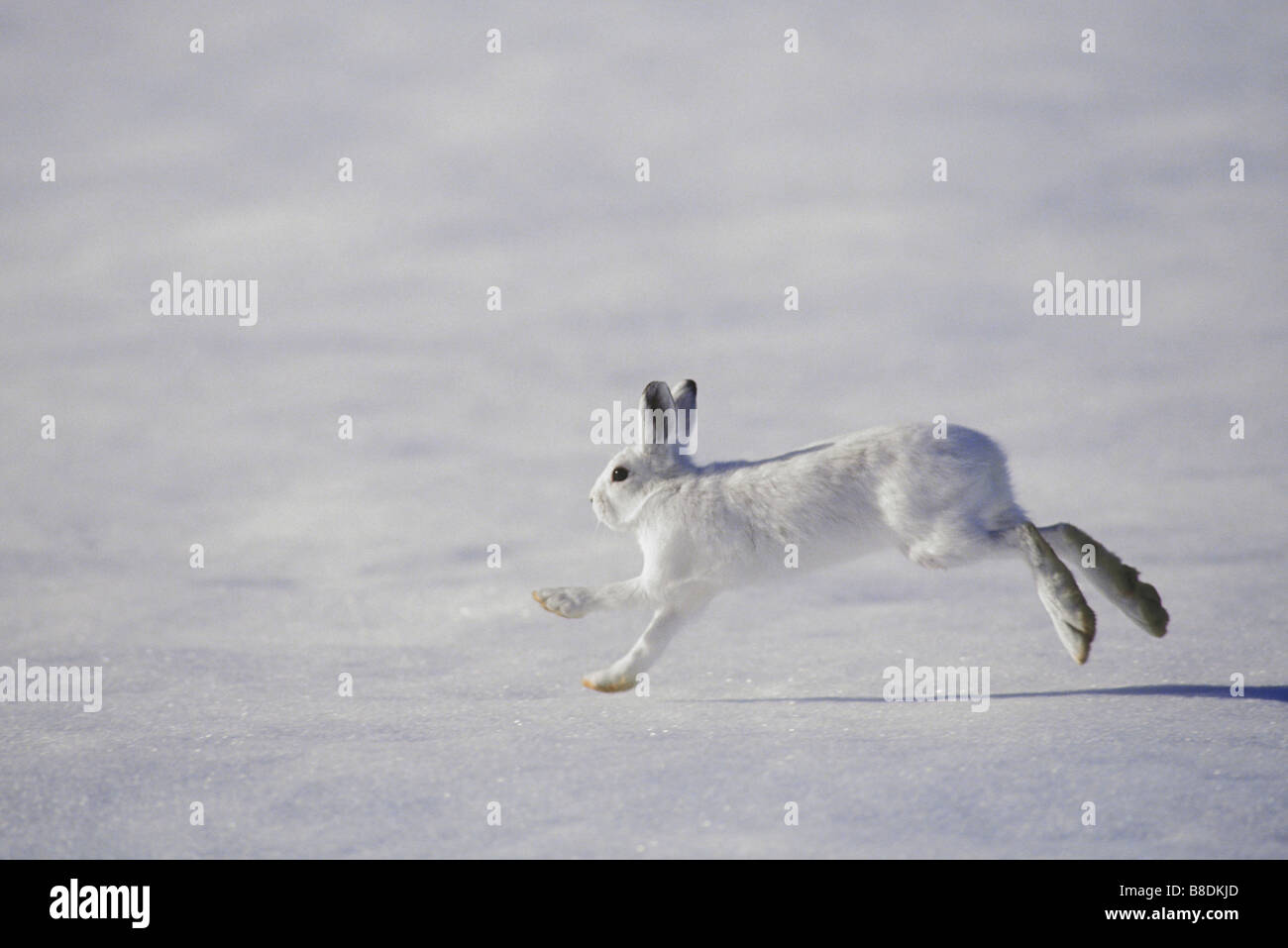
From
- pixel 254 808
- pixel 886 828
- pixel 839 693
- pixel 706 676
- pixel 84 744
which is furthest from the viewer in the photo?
pixel 706 676

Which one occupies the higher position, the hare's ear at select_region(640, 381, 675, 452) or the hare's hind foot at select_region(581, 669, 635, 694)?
the hare's ear at select_region(640, 381, 675, 452)

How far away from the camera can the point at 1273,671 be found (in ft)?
17.5

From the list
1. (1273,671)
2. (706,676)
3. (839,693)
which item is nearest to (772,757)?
(839,693)

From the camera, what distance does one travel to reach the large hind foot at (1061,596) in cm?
465

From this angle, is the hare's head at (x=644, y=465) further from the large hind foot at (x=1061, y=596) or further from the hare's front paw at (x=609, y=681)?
the large hind foot at (x=1061, y=596)

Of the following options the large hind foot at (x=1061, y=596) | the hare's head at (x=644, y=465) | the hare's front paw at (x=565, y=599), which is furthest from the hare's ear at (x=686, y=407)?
the large hind foot at (x=1061, y=596)

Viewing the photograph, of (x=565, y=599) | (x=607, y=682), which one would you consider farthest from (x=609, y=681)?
(x=565, y=599)

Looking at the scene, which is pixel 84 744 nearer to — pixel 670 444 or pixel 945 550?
pixel 670 444

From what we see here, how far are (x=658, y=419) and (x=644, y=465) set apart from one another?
7.9 inches

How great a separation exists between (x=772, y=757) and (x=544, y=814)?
2.74 ft

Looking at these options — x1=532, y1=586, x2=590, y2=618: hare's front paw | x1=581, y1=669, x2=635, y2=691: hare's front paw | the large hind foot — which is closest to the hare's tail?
the large hind foot

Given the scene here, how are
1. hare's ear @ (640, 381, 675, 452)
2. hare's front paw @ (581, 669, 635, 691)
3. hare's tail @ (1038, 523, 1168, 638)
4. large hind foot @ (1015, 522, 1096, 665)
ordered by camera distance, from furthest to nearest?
hare's ear @ (640, 381, 675, 452)
hare's front paw @ (581, 669, 635, 691)
hare's tail @ (1038, 523, 1168, 638)
large hind foot @ (1015, 522, 1096, 665)

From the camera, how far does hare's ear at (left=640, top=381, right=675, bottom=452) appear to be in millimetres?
5430

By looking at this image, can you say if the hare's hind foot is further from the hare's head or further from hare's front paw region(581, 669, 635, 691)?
the hare's head
